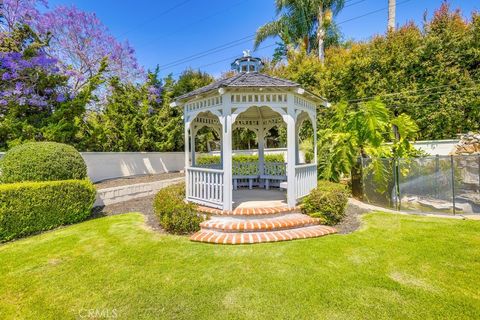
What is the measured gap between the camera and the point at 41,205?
5.91 metres

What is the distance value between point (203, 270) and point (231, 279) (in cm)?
53

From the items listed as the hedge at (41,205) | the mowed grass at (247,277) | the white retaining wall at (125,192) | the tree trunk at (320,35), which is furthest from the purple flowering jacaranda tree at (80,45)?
the tree trunk at (320,35)

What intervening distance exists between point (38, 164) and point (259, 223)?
5.99m

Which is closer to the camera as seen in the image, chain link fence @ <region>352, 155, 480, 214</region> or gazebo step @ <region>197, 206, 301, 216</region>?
gazebo step @ <region>197, 206, 301, 216</region>

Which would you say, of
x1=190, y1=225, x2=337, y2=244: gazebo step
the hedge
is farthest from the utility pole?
the hedge

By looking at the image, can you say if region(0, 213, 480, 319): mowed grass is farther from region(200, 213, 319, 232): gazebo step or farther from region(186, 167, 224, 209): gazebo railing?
region(186, 167, 224, 209): gazebo railing

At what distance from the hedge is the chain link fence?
8642 mm

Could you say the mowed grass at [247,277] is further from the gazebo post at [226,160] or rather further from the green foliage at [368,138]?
the green foliage at [368,138]

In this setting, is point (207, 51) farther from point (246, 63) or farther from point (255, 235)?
point (255, 235)

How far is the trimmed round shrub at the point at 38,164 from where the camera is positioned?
6.37 meters

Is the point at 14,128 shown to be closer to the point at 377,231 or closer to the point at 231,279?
the point at 231,279

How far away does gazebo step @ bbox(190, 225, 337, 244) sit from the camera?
5.00 meters

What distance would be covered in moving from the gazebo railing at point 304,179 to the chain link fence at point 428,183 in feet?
6.81

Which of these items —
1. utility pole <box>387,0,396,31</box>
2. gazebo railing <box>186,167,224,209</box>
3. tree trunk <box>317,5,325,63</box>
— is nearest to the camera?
gazebo railing <box>186,167,224,209</box>
